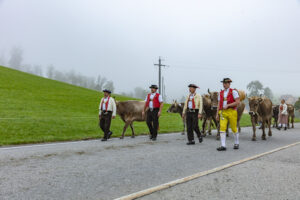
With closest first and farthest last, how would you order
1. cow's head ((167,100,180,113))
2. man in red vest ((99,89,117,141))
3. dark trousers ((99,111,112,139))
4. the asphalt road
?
the asphalt road → dark trousers ((99,111,112,139)) → man in red vest ((99,89,117,141)) → cow's head ((167,100,180,113))

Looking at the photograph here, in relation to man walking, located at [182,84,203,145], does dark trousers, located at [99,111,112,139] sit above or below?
below

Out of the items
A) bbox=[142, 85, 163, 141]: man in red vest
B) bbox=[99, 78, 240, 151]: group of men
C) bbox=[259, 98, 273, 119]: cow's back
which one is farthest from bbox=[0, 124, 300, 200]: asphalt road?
bbox=[259, 98, 273, 119]: cow's back

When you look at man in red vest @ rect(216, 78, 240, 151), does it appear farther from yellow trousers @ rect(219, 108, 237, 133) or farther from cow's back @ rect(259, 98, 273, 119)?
cow's back @ rect(259, 98, 273, 119)

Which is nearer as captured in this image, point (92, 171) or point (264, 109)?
point (92, 171)

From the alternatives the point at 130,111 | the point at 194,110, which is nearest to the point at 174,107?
the point at 130,111

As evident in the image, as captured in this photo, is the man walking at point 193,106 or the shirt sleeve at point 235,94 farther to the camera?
the man walking at point 193,106

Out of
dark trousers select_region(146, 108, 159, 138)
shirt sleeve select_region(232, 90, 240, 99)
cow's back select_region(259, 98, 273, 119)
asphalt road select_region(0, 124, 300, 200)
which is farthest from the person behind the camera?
cow's back select_region(259, 98, 273, 119)

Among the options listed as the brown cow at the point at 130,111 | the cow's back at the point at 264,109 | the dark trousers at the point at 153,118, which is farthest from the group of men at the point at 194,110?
the cow's back at the point at 264,109

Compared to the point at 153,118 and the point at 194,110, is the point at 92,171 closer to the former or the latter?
the point at 194,110

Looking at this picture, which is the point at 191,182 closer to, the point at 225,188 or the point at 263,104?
the point at 225,188

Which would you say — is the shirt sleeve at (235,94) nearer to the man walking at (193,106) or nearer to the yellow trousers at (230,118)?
the yellow trousers at (230,118)

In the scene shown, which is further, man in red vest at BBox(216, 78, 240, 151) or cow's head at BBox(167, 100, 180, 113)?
cow's head at BBox(167, 100, 180, 113)

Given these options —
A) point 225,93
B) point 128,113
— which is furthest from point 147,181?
point 128,113

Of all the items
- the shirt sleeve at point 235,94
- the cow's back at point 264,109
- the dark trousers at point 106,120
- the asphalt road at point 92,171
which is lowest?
the asphalt road at point 92,171
